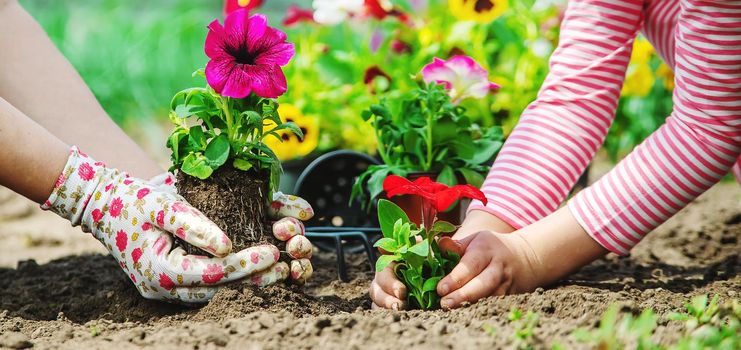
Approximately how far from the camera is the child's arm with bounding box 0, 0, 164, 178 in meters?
1.79

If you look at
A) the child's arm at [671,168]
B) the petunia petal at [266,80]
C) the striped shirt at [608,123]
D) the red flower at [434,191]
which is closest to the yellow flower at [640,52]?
the striped shirt at [608,123]

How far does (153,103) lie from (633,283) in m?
3.10

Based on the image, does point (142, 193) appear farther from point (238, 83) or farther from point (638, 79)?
point (638, 79)

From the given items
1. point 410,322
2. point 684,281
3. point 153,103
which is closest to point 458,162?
point 684,281

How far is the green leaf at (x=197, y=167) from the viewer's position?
1432mm

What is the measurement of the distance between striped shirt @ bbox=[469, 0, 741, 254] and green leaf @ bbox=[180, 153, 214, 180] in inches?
21.9

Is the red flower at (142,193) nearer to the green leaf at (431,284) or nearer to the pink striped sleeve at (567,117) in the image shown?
the green leaf at (431,284)

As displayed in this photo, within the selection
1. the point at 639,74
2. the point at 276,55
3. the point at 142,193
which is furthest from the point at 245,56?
the point at 639,74

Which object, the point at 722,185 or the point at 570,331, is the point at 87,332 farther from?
the point at 722,185

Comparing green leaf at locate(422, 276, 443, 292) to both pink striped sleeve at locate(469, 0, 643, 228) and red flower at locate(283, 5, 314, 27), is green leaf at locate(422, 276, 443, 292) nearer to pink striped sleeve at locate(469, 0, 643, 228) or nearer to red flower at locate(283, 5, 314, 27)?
pink striped sleeve at locate(469, 0, 643, 228)

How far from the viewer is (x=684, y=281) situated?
1.82 metres

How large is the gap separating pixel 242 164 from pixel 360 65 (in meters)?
1.51

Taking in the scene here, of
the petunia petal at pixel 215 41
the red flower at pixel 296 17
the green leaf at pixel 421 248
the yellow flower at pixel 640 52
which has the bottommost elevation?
the green leaf at pixel 421 248

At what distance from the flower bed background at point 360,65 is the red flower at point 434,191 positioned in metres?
0.90
